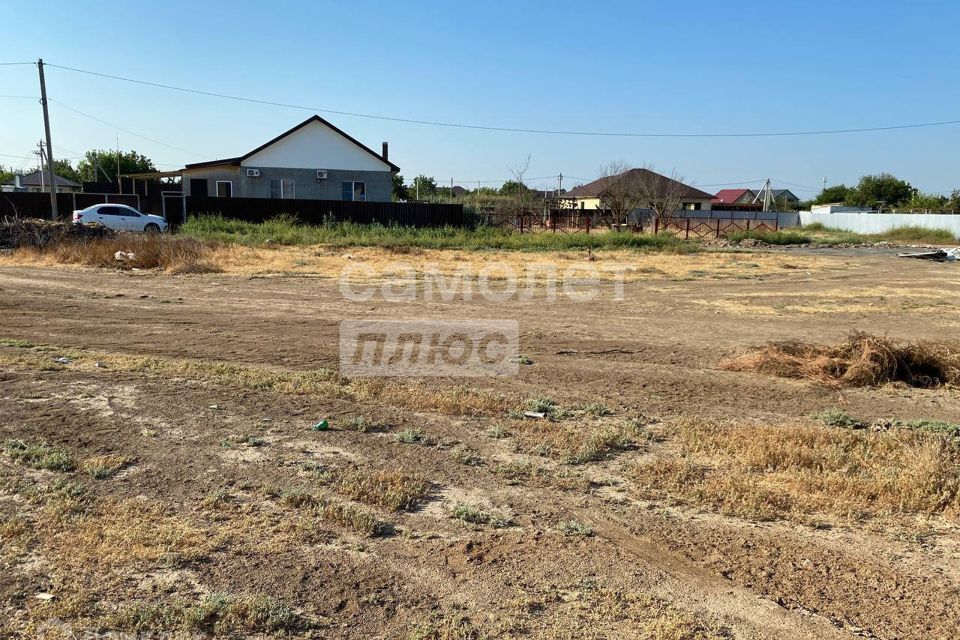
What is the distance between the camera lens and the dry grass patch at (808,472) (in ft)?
16.3

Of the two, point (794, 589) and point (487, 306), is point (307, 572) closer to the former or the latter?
point (794, 589)

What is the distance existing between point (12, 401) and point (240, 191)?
33.8 metres

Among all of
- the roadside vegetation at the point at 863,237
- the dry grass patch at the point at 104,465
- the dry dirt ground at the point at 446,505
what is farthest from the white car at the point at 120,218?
the roadside vegetation at the point at 863,237

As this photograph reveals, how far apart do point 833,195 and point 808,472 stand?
102 m

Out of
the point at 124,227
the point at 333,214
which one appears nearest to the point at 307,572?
the point at 124,227

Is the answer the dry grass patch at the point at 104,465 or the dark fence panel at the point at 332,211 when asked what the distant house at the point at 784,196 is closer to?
the dark fence panel at the point at 332,211

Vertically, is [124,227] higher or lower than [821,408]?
higher

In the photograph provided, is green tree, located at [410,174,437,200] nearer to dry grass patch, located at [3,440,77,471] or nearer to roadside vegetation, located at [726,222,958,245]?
roadside vegetation, located at [726,222,958,245]

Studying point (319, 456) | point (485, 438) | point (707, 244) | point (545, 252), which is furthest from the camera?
point (707, 244)

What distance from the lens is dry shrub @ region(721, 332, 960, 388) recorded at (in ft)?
27.1

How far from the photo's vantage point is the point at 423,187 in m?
77.2

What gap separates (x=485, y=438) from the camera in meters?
6.29

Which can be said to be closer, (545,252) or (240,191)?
(545,252)
